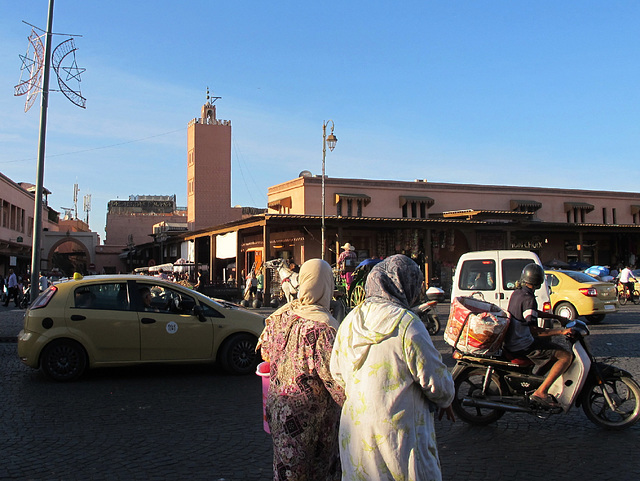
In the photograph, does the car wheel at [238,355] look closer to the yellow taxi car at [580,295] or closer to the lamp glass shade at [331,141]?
the yellow taxi car at [580,295]

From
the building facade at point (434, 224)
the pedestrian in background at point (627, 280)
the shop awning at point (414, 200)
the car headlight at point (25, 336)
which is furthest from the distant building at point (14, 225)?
the pedestrian in background at point (627, 280)

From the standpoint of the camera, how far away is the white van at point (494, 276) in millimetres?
12117

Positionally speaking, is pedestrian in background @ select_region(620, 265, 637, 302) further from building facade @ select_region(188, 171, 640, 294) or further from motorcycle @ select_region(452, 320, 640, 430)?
motorcycle @ select_region(452, 320, 640, 430)

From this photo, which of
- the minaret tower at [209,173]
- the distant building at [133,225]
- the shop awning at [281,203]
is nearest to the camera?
the shop awning at [281,203]

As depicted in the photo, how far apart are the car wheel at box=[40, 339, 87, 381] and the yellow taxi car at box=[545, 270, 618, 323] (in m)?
11.7

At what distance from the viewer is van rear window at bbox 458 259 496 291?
12320 mm

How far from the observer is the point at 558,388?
19.9 feet

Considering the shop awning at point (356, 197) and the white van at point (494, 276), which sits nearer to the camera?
the white van at point (494, 276)

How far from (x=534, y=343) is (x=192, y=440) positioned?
3.55 meters

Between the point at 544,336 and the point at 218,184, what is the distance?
4991 cm

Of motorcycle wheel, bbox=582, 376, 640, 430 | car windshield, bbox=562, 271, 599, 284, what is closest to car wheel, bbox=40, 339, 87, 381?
motorcycle wheel, bbox=582, 376, 640, 430

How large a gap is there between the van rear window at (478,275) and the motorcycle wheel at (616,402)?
6.08 meters

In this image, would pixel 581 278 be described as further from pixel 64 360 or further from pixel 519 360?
pixel 64 360

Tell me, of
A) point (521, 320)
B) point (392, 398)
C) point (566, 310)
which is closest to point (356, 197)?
point (566, 310)
